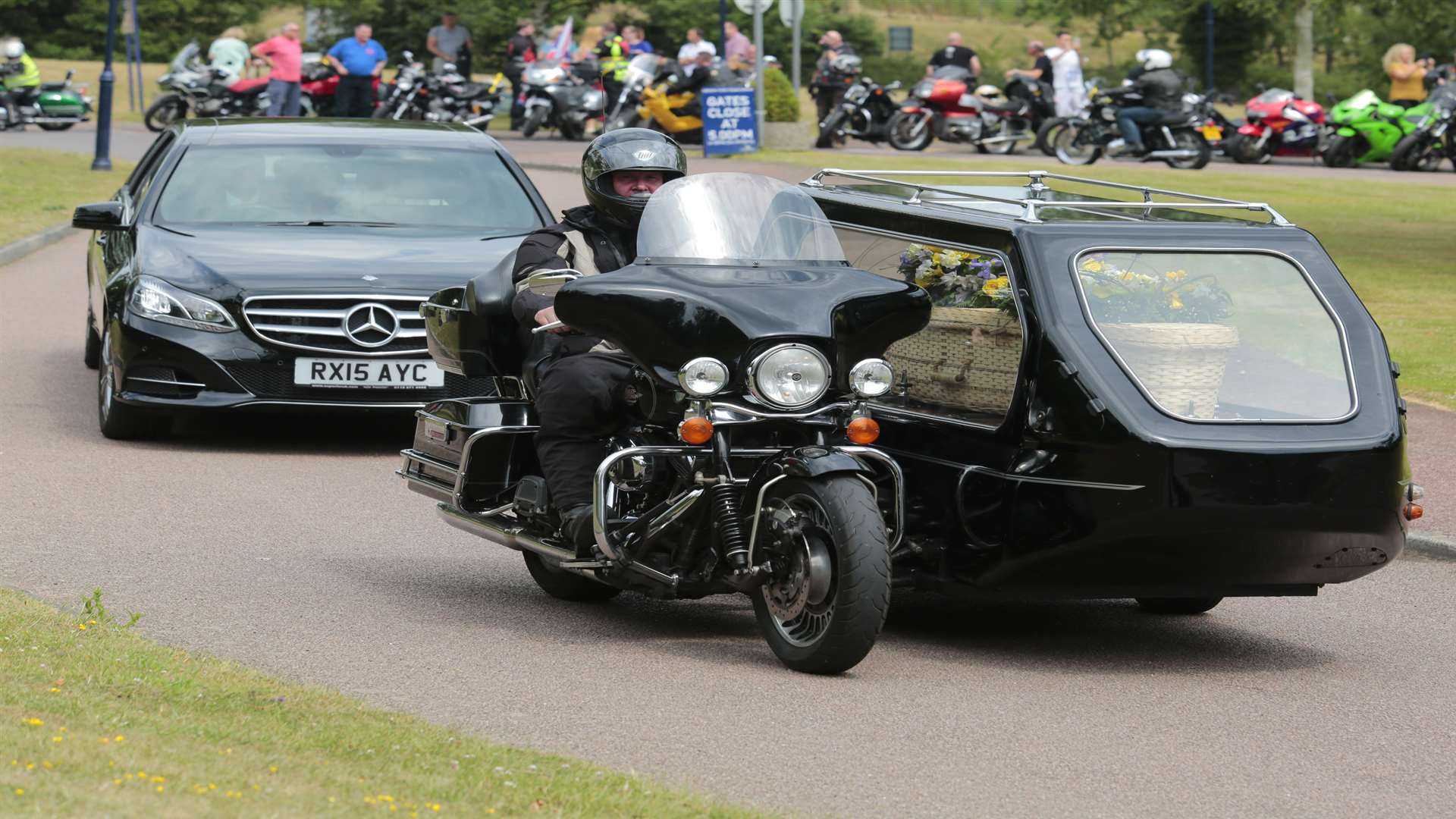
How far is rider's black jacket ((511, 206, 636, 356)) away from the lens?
696 cm

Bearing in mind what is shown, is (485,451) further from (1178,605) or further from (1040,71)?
(1040,71)

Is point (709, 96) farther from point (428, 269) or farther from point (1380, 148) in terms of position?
point (428, 269)

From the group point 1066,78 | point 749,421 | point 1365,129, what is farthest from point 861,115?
point 749,421

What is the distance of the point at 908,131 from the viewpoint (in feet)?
115

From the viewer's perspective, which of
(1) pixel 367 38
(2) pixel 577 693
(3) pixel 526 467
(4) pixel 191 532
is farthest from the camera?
(1) pixel 367 38

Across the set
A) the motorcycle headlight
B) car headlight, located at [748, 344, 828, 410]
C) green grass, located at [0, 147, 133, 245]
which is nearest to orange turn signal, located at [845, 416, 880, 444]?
car headlight, located at [748, 344, 828, 410]

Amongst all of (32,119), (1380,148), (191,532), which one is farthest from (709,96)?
(191,532)

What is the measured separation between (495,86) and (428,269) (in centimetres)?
3091

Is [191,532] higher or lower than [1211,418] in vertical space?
lower

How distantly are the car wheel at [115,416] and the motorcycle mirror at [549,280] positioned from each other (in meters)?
4.57

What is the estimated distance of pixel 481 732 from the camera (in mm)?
5453

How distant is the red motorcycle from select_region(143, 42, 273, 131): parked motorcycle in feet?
57.3

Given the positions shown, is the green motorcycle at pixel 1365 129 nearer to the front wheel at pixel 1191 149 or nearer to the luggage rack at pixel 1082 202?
the front wheel at pixel 1191 149

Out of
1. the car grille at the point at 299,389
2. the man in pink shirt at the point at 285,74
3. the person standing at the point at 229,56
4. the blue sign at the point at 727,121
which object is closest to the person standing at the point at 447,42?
the person standing at the point at 229,56
